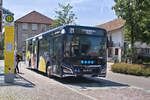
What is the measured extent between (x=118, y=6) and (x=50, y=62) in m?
9.84

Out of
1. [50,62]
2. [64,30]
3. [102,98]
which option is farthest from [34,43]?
[102,98]

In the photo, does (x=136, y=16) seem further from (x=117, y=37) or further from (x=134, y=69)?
(x=117, y=37)

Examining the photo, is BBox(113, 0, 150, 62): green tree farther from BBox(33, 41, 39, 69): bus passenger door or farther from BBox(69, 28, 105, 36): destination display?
BBox(33, 41, 39, 69): bus passenger door

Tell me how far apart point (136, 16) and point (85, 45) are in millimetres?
9545

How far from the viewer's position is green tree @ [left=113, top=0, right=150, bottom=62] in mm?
20078

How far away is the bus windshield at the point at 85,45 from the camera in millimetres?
12656

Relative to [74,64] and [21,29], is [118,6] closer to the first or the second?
[74,64]

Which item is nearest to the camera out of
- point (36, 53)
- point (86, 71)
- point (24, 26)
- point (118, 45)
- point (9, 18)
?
point (9, 18)

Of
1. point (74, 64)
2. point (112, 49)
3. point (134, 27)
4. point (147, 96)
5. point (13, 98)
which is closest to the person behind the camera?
point (13, 98)

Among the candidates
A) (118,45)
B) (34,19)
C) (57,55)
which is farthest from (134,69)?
(34,19)

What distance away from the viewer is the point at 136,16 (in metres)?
20.8

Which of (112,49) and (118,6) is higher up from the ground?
(118,6)

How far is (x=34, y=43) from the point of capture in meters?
19.6

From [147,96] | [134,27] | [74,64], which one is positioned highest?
[134,27]
